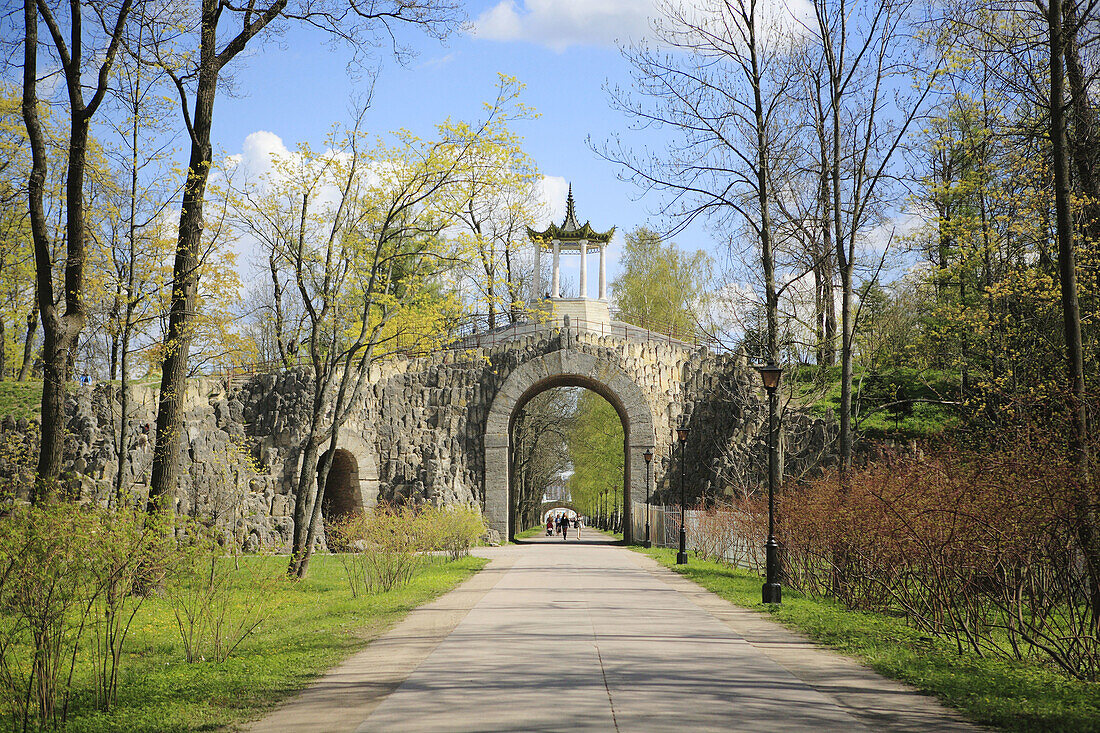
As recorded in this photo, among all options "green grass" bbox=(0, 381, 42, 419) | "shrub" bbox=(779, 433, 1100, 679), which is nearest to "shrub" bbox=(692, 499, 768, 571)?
"shrub" bbox=(779, 433, 1100, 679)

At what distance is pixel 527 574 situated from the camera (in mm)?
18641

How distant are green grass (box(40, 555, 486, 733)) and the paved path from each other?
32 centimetres

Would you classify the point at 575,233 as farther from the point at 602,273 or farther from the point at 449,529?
the point at 449,529

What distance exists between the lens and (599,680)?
703 centimetres

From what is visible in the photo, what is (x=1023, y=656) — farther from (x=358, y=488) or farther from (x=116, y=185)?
(x=358, y=488)

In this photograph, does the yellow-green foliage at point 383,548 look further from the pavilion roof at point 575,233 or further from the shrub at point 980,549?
the pavilion roof at point 575,233

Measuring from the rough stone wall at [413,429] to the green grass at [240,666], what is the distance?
9.99 meters

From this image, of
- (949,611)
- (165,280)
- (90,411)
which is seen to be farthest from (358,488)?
(949,611)

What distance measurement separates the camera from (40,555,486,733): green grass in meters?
6.11

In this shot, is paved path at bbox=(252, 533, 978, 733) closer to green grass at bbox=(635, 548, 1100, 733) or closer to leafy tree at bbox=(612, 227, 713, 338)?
green grass at bbox=(635, 548, 1100, 733)

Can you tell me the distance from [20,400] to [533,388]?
18.2 meters

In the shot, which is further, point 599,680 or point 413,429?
point 413,429

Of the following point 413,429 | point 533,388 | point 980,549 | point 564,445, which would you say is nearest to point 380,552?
point 980,549

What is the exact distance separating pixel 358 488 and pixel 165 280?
14.3m
